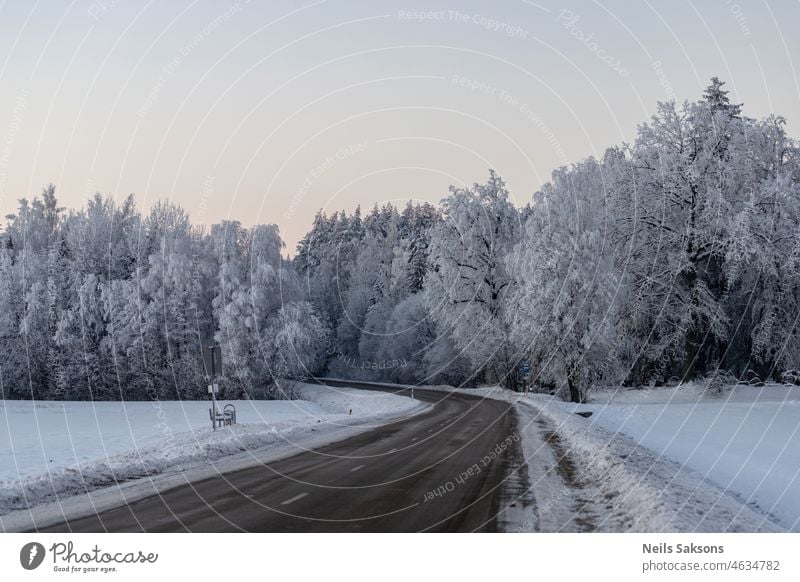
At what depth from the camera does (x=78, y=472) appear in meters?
14.9

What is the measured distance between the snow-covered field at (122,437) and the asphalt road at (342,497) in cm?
240

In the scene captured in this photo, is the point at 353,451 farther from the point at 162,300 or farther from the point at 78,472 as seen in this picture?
the point at 162,300

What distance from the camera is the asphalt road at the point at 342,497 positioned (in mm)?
10258

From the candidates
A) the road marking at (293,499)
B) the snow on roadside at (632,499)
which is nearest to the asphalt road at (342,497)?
the road marking at (293,499)

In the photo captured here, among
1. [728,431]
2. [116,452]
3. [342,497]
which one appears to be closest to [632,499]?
[342,497]

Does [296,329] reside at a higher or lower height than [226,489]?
higher

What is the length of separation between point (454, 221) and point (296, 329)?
17.7 m

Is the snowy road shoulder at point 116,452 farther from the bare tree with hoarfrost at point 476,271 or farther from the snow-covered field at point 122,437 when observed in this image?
the bare tree with hoarfrost at point 476,271

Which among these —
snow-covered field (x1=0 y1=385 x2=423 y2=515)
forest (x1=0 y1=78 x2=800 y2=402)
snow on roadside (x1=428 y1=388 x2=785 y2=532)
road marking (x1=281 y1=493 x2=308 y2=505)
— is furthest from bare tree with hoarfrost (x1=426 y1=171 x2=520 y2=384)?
road marking (x1=281 y1=493 x2=308 y2=505)

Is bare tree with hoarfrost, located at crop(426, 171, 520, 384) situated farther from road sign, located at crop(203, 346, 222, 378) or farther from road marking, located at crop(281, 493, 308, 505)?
road marking, located at crop(281, 493, 308, 505)

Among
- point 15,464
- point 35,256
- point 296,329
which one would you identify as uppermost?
point 35,256

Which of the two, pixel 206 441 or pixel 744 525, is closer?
pixel 744 525

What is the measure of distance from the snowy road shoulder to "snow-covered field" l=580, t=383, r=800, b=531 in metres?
11.6
